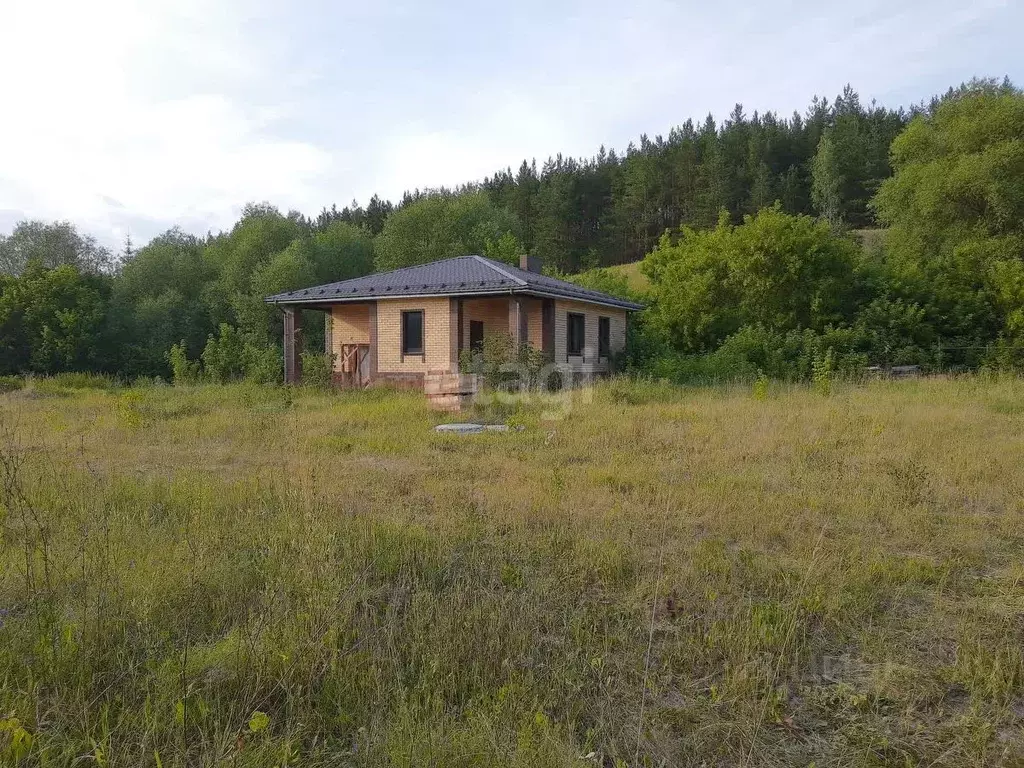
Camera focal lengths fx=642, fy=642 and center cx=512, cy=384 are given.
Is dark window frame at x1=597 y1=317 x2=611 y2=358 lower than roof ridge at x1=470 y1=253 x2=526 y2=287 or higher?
lower

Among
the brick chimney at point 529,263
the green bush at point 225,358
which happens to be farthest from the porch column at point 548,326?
the green bush at point 225,358

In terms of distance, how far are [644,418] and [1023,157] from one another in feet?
79.3

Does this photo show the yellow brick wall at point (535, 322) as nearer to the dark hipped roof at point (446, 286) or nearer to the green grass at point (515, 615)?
the dark hipped roof at point (446, 286)

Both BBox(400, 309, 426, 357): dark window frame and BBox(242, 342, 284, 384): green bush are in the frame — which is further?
BBox(242, 342, 284, 384): green bush

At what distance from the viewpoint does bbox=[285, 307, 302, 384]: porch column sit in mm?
19078

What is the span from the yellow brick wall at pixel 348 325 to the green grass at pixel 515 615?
12615 mm

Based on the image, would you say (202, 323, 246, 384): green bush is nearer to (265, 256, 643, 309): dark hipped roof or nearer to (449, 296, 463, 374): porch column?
(265, 256, 643, 309): dark hipped roof

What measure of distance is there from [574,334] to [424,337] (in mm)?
4813

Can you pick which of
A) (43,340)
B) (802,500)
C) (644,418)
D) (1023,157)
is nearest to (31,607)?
(802,500)

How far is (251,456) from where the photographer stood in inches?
312

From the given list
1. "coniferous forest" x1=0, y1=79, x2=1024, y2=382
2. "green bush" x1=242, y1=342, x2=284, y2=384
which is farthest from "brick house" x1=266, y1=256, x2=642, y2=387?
"coniferous forest" x1=0, y1=79, x2=1024, y2=382

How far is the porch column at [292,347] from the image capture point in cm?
1908

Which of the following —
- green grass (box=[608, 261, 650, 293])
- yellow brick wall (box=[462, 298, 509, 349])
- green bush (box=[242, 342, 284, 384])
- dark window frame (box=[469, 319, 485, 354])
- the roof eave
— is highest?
green grass (box=[608, 261, 650, 293])

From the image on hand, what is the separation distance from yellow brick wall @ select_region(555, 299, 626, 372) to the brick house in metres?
0.03
